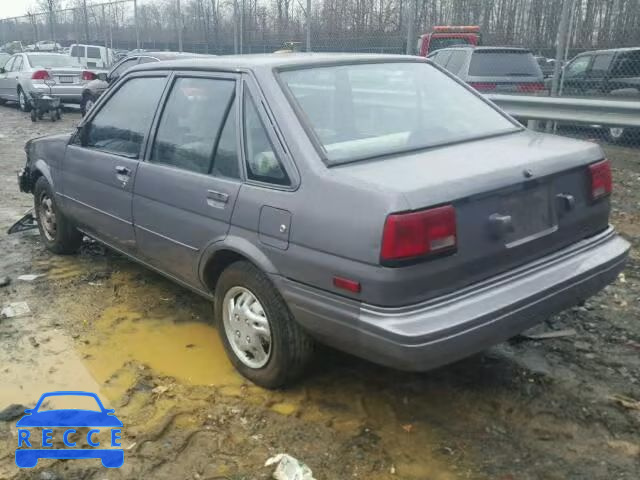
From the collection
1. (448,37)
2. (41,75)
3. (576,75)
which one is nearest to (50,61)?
(41,75)

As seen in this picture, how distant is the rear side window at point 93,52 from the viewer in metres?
24.0

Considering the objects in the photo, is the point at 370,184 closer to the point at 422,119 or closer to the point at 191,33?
the point at 422,119

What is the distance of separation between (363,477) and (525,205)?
1433 mm

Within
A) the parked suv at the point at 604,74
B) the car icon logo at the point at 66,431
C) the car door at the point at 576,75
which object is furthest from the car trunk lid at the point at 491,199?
the car door at the point at 576,75

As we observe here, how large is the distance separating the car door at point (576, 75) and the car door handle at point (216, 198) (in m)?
7.69

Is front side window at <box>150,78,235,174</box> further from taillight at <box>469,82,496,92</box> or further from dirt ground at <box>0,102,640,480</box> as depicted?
taillight at <box>469,82,496,92</box>

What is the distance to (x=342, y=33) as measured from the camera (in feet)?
38.2

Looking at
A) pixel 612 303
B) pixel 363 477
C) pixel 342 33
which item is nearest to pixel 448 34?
pixel 342 33

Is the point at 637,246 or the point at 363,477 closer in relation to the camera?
the point at 363,477

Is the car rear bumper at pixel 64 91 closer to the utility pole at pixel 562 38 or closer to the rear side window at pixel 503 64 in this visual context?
the rear side window at pixel 503 64

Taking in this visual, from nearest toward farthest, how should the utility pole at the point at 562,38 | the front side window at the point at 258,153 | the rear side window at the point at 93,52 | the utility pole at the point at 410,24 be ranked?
the front side window at the point at 258,153, the utility pole at the point at 562,38, the utility pole at the point at 410,24, the rear side window at the point at 93,52

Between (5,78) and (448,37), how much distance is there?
13.3m

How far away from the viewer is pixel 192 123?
3.72 meters

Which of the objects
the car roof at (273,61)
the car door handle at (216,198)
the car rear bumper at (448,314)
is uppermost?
the car roof at (273,61)
